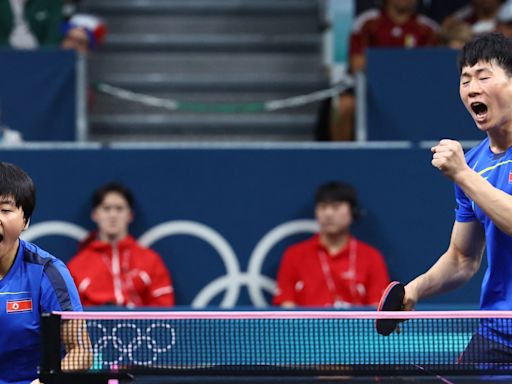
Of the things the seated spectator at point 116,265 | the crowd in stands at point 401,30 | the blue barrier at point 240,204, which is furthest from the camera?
the crowd in stands at point 401,30

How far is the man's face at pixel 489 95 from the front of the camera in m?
3.14

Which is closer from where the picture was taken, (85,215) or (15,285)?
(15,285)

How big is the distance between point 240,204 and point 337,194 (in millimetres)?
705

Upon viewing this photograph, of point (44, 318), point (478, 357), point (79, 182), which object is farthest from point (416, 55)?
point (44, 318)

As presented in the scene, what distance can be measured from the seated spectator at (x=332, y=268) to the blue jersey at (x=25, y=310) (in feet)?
10.9

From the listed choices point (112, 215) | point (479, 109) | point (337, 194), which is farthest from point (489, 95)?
point (112, 215)

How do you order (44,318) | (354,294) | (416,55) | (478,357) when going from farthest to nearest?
1. (416,55)
2. (354,294)
3. (478,357)
4. (44,318)

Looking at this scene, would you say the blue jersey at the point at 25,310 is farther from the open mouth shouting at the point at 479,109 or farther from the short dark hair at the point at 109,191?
the short dark hair at the point at 109,191

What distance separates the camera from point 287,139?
29.0 feet

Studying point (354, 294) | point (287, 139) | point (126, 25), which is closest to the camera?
point (354, 294)

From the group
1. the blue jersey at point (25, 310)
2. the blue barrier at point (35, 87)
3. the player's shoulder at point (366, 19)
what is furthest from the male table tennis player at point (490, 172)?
the player's shoulder at point (366, 19)

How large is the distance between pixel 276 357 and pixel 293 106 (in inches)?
230

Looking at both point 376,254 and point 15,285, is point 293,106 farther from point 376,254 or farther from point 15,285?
point 15,285

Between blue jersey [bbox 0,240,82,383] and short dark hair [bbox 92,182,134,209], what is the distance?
127 inches
